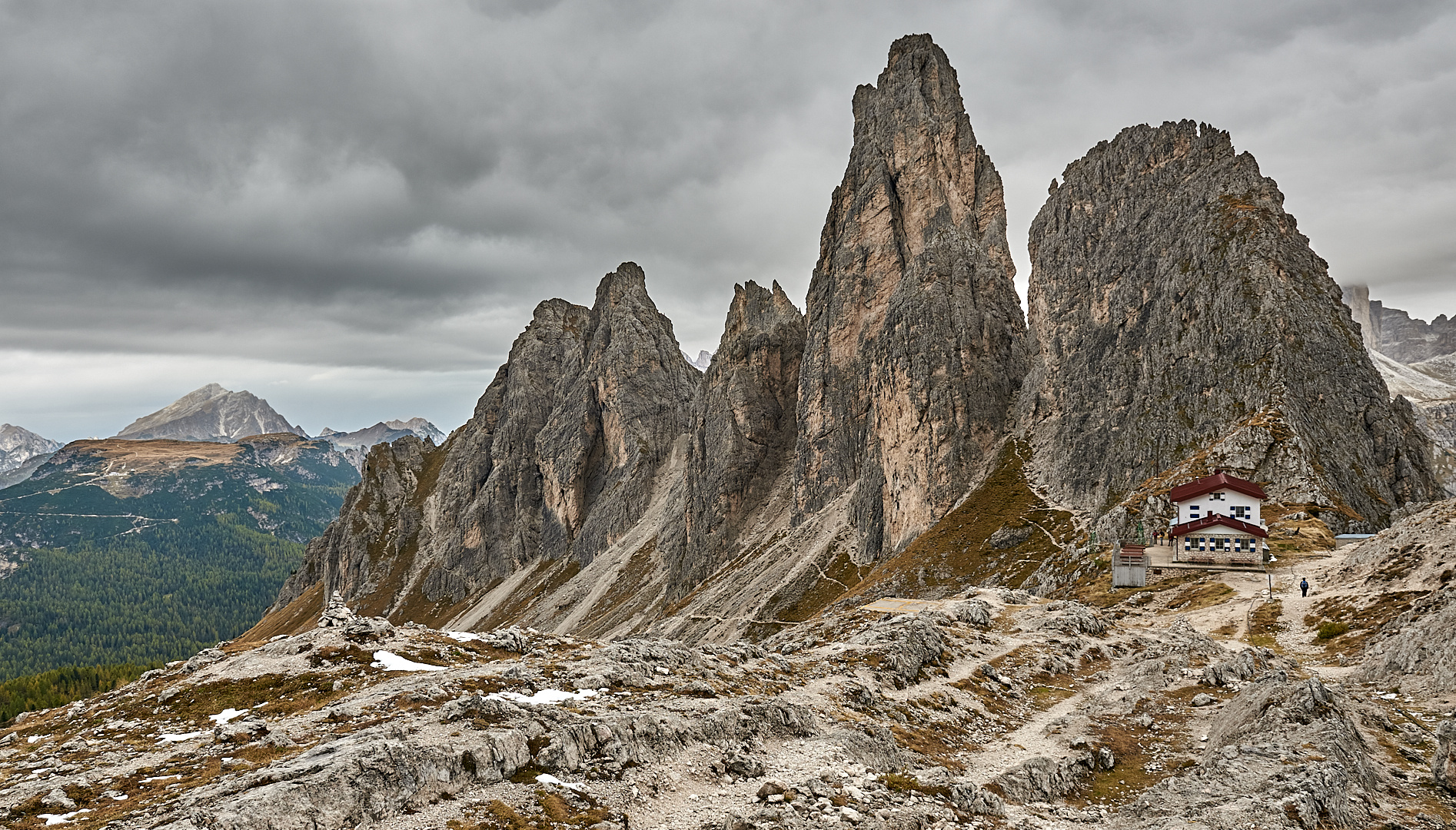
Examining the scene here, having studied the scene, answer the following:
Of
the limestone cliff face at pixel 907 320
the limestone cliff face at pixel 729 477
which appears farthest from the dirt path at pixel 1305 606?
the limestone cliff face at pixel 729 477

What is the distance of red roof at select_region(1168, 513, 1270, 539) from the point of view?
241 ft

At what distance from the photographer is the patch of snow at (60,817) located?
819 inches

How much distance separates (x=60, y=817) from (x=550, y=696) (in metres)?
15.2

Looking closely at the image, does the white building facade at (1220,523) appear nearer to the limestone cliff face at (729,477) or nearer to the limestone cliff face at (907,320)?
the limestone cliff face at (907,320)

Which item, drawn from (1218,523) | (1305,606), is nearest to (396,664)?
(1305,606)

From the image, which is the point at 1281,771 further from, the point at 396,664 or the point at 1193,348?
the point at 1193,348

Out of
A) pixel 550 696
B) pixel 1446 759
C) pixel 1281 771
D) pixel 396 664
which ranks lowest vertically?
pixel 1281 771

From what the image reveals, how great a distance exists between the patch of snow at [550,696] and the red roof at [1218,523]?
69.0 meters

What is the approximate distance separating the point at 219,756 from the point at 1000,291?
153053mm

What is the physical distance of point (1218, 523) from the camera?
75.0 meters

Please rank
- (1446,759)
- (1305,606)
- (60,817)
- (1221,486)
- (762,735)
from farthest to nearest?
(1221,486) < (1305,606) < (762,735) < (1446,759) < (60,817)

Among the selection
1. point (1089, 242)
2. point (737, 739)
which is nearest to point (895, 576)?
point (1089, 242)

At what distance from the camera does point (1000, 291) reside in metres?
155

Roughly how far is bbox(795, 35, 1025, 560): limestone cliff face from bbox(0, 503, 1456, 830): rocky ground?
93506 mm
